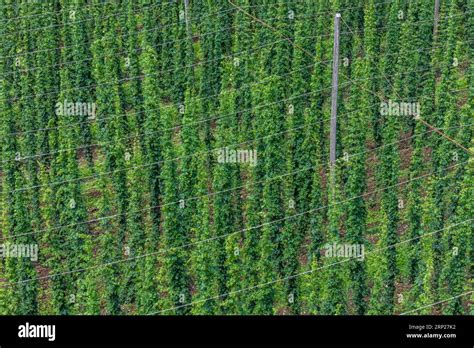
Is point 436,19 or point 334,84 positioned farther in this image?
point 436,19

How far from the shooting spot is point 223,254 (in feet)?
98.6

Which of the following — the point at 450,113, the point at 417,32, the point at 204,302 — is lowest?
the point at 204,302

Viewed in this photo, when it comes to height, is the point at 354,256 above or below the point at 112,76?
Result: below

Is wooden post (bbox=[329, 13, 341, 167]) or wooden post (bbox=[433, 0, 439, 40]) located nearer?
wooden post (bbox=[329, 13, 341, 167])

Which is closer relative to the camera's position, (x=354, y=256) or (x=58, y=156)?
(x=354, y=256)

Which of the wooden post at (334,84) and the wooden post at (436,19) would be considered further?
the wooden post at (436,19)

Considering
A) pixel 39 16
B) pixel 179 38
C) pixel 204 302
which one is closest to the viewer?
pixel 204 302

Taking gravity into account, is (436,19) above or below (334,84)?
above

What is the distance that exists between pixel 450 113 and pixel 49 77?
21011 mm

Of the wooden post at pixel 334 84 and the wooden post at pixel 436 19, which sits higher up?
the wooden post at pixel 436 19

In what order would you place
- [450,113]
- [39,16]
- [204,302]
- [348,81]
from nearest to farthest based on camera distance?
[204,302], [450,113], [348,81], [39,16]

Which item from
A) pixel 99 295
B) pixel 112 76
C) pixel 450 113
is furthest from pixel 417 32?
pixel 99 295

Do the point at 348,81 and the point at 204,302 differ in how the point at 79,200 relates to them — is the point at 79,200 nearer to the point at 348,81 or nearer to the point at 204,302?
the point at 204,302

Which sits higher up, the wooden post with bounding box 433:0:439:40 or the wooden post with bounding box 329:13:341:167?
the wooden post with bounding box 433:0:439:40
